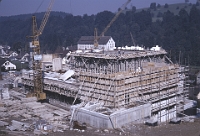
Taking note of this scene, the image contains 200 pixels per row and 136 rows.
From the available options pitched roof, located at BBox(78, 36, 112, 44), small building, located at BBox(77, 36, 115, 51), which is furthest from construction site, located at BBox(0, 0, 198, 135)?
pitched roof, located at BBox(78, 36, 112, 44)

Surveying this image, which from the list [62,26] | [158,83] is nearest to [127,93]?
[158,83]

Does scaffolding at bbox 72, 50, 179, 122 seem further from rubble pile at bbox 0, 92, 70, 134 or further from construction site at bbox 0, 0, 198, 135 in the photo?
rubble pile at bbox 0, 92, 70, 134

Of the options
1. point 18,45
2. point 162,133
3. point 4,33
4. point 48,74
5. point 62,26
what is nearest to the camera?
point 162,133

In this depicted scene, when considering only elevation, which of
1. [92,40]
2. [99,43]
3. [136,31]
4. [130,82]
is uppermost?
[136,31]

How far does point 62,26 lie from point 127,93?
108185 millimetres

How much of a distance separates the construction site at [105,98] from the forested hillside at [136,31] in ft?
52.5

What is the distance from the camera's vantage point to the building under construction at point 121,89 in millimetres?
20453

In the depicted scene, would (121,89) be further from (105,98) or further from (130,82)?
(105,98)

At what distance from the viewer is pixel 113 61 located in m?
24.5

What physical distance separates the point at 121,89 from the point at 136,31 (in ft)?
239

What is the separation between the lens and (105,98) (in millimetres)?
21453

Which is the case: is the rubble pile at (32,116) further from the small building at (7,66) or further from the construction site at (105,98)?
the small building at (7,66)

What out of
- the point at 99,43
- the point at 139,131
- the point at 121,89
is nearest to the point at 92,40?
the point at 99,43

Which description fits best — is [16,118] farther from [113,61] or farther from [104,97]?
[113,61]
